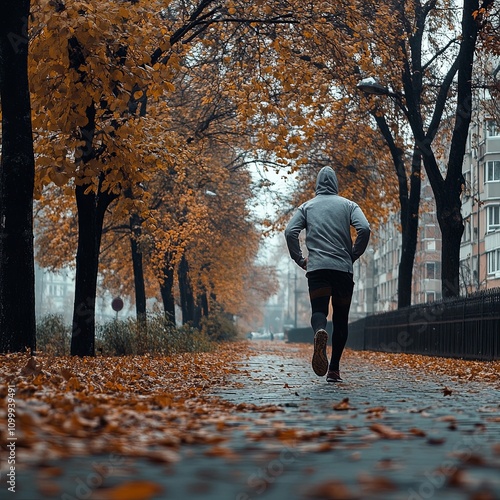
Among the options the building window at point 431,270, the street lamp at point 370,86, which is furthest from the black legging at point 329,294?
the building window at point 431,270

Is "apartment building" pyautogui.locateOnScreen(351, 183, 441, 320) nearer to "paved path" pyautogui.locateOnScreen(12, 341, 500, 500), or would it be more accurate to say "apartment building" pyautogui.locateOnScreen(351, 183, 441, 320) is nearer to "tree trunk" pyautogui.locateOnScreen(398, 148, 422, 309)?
"tree trunk" pyautogui.locateOnScreen(398, 148, 422, 309)

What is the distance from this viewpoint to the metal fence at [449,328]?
810 inches

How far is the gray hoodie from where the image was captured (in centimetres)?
1203

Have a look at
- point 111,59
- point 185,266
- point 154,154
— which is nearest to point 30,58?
point 111,59

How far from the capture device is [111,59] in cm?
1652

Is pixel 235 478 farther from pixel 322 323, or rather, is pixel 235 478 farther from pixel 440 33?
pixel 440 33

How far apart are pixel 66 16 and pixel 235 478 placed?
37.0 feet

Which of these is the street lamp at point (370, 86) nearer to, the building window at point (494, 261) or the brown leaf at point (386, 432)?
the brown leaf at point (386, 432)

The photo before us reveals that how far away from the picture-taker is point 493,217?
2788 inches

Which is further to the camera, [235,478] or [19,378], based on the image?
[19,378]

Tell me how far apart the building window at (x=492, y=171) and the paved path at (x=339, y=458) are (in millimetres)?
63066

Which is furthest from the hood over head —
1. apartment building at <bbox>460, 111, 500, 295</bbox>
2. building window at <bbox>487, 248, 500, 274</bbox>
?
building window at <bbox>487, 248, 500, 274</bbox>

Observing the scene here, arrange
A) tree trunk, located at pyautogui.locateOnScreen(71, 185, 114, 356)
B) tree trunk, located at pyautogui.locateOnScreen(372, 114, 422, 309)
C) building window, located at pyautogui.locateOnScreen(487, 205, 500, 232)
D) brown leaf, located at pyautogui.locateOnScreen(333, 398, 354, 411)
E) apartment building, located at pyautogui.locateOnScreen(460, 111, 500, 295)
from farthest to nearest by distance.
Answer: building window, located at pyautogui.locateOnScreen(487, 205, 500, 232), apartment building, located at pyautogui.locateOnScreen(460, 111, 500, 295), tree trunk, located at pyautogui.locateOnScreen(372, 114, 422, 309), tree trunk, located at pyautogui.locateOnScreen(71, 185, 114, 356), brown leaf, located at pyautogui.locateOnScreen(333, 398, 354, 411)

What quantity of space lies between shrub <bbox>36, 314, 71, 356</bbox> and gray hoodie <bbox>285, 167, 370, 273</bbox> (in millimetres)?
11820
